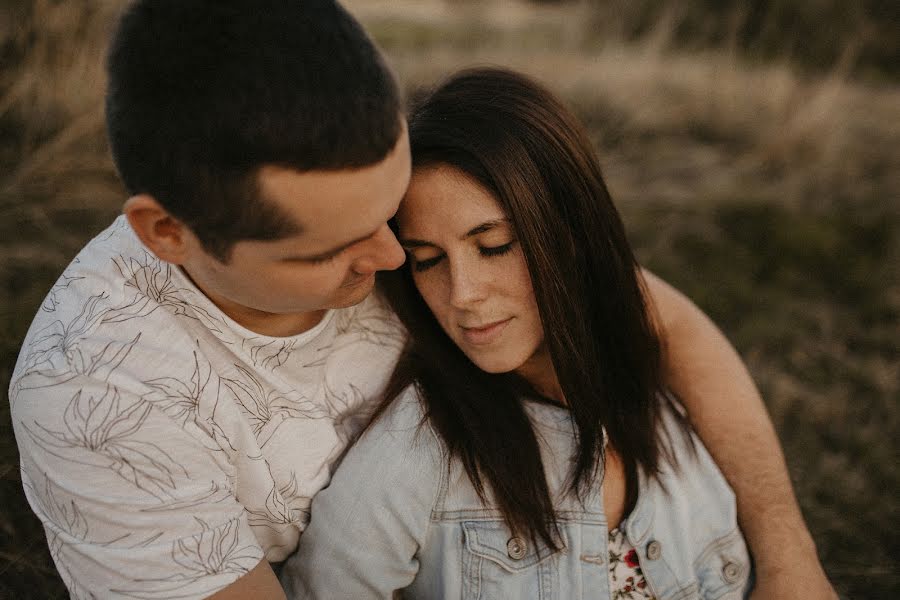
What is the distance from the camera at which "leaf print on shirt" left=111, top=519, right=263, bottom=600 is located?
4.76 ft

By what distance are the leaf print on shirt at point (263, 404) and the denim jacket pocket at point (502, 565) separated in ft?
1.66

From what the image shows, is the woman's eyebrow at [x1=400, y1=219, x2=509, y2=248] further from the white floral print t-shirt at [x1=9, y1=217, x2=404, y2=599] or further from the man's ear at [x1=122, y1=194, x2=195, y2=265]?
the man's ear at [x1=122, y1=194, x2=195, y2=265]

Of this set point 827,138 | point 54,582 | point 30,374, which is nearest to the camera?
point 30,374

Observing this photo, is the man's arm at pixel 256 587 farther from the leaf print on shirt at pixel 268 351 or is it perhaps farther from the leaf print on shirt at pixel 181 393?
A: the leaf print on shirt at pixel 268 351

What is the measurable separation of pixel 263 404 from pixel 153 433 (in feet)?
1.05

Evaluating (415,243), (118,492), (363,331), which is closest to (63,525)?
(118,492)

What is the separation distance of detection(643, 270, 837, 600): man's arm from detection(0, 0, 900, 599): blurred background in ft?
3.08

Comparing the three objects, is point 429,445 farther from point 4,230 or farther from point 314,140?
point 4,230

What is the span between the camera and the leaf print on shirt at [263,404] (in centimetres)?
173

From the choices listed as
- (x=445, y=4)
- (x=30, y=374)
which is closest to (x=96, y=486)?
(x=30, y=374)

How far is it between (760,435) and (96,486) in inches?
72.1

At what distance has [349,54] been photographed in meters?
1.49

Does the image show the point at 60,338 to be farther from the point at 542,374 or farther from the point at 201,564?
the point at 542,374

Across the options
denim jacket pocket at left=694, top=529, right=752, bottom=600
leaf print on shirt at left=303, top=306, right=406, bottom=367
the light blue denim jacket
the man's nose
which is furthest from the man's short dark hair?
denim jacket pocket at left=694, top=529, right=752, bottom=600
